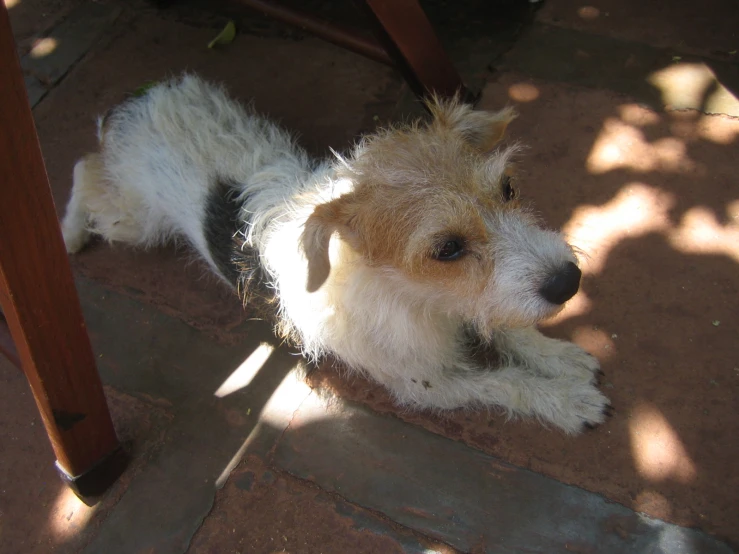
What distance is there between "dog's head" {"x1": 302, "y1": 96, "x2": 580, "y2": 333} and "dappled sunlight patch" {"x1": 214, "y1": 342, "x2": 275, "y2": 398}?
36.4 inches

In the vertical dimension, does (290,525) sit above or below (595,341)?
above

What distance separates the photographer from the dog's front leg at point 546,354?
119 inches

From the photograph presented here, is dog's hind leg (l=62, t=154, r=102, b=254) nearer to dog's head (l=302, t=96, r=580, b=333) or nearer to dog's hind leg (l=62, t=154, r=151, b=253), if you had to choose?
dog's hind leg (l=62, t=154, r=151, b=253)

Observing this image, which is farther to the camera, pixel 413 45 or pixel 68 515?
pixel 413 45

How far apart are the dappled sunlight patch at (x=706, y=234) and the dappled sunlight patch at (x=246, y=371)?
90.4 inches

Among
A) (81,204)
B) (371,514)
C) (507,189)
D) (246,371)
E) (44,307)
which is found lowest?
(371,514)

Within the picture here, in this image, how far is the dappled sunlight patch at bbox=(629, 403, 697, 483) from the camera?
2.73 m

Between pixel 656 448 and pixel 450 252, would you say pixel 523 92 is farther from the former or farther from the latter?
pixel 656 448

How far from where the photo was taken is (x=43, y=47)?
4.96 m

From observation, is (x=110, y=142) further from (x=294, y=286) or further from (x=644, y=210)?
(x=644, y=210)

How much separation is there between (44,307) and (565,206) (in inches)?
108

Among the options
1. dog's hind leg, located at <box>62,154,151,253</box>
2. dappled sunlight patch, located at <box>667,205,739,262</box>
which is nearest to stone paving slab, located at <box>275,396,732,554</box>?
dappled sunlight patch, located at <box>667,205,739,262</box>

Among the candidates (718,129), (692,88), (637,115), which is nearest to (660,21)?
(692,88)

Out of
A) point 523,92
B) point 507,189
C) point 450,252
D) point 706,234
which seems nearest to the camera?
point 450,252
